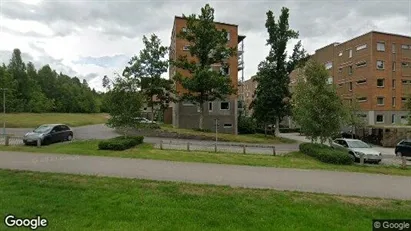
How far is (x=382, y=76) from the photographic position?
49812 millimetres

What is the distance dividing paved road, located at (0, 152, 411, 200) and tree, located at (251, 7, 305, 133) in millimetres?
27833

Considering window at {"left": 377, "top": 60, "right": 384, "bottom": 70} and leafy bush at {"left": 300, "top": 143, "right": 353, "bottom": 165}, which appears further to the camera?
window at {"left": 377, "top": 60, "right": 384, "bottom": 70}

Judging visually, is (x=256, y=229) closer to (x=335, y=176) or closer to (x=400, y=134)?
(x=335, y=176)

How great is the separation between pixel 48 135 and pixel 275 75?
28.4m

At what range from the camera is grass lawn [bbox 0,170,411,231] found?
22.1ft

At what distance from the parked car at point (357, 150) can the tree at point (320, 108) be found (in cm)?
162

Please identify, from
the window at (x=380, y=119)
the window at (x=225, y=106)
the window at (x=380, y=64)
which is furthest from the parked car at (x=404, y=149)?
the window at (x=380, y=64)

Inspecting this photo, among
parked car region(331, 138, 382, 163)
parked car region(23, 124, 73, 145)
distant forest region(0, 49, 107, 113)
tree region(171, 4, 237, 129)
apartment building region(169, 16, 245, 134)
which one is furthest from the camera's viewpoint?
distant forest region(0, 49, 107, 113)

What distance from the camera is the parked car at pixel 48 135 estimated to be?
22655 mm

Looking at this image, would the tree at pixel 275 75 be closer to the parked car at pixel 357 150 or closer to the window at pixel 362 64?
the window at pixel 362 64

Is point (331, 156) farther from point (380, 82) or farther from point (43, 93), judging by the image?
point (43, 93)

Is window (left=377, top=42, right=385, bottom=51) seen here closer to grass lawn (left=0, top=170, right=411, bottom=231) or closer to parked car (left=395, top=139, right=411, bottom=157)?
parked car (left=395, top=139, right=411, bottom=157)

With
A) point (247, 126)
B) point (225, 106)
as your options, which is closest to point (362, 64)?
point (247, 126)

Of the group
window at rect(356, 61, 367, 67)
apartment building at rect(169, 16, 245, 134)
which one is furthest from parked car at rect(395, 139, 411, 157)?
window at rect(356, 61, 367, 67)
